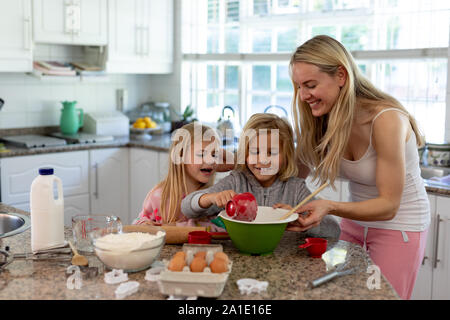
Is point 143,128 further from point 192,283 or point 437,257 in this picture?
point 192,283

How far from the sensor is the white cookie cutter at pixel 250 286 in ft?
4.16

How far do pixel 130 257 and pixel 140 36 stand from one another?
10.4 feet

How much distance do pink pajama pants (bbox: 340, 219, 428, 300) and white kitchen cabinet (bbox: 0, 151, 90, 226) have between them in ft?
7.78

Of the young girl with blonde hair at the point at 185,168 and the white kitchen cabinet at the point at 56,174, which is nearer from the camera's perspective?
the young girl with blonde hair at the point at 185,168

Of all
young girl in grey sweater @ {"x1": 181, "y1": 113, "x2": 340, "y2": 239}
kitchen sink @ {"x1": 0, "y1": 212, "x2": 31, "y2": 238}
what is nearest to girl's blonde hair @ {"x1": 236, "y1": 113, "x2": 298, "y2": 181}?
young girl in grey sweater @ {"x1": 181, "y1": 113, "x2": 340, "y2": 239}

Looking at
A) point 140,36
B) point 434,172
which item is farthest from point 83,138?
point 434,172

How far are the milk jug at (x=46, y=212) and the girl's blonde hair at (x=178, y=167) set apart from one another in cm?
Result: 45

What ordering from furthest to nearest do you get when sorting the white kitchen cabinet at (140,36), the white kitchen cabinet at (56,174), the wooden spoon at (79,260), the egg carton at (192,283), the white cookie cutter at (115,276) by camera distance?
the white kitchen cabinet at (140,36) → the white kitchen cabinet at (56,174) → the wooden spoon at (79,260) → the white cookie cutter at (115,276) → the egg carton at (192,283)

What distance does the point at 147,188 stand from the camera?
4.00 m

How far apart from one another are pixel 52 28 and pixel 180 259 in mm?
2888

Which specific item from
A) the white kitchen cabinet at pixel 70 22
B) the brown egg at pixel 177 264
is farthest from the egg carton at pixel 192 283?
the white kitchen cabinet at pixel 70 22

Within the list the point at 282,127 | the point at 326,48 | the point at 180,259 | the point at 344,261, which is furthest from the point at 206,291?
the point at 326,48

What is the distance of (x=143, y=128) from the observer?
4.27 m

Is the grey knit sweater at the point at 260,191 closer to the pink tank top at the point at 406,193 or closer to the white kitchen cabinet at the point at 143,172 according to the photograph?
the pink tank top at the point at 406,193
